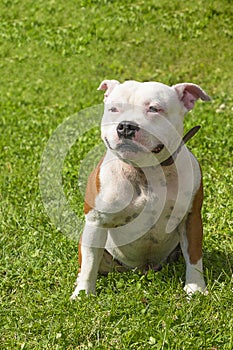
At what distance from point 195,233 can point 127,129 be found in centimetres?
96

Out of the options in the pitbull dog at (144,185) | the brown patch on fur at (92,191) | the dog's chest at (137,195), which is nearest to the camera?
the pitbull dog at (144,185)

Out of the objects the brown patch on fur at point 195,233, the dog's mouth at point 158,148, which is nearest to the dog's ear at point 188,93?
the dog's mouth at point 158,148

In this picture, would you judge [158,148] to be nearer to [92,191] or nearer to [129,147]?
[129,147]

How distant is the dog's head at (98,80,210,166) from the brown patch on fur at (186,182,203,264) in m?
0.45

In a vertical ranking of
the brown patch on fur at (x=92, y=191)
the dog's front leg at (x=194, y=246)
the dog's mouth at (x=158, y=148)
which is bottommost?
the dog's front leg at (x=194, y=246)

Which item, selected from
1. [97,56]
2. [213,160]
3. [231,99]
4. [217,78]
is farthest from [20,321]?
[97,56]

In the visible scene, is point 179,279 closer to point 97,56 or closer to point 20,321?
point 20,321

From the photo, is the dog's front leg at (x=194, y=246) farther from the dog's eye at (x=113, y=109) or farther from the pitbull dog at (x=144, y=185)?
the dog's eye at (x=113, y=109)

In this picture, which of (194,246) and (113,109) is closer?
(113,109)

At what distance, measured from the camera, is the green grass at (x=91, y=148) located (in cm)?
406

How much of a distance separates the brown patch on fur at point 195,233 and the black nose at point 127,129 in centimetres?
74

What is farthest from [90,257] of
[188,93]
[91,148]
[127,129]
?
[91,148]

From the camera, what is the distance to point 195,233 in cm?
461

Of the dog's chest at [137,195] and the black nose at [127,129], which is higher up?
the black nose at [127,129]
